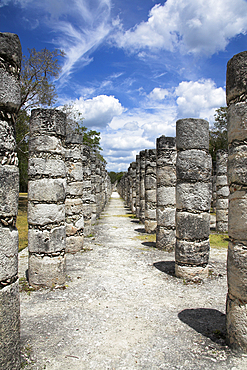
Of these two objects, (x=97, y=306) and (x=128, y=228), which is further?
(x=128, y=228)

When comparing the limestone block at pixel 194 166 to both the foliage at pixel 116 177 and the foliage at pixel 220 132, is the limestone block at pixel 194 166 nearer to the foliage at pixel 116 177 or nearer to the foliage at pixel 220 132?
the foliage at pixel 220 132

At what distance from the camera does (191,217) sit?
655 centimetres

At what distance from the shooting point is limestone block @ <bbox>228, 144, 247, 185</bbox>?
144 inches

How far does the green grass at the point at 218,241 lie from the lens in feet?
34.4

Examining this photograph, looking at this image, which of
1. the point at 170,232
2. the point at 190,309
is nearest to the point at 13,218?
the point at 190,309

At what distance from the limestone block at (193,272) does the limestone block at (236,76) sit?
409 cm

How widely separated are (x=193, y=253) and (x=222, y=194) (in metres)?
7.96

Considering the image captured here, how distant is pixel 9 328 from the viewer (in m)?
2.97

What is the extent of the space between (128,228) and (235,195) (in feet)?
35.7

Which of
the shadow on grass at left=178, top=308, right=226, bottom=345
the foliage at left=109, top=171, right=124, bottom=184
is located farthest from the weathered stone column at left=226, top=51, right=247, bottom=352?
the foliage at left=109, top=171, right=124, bottom=184

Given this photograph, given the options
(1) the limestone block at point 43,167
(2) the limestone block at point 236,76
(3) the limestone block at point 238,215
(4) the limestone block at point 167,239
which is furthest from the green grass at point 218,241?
(2) the limestone block at point 236,76

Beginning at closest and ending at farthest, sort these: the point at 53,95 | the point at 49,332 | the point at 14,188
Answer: the point at 14,188 → the point at 49,332 → the point at 53,95

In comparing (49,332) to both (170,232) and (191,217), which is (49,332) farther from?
(170,232)

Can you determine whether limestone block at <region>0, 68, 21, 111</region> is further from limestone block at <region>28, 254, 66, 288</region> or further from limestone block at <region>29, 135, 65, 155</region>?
limestone block at <region>28, 254, 66, 288</region>
